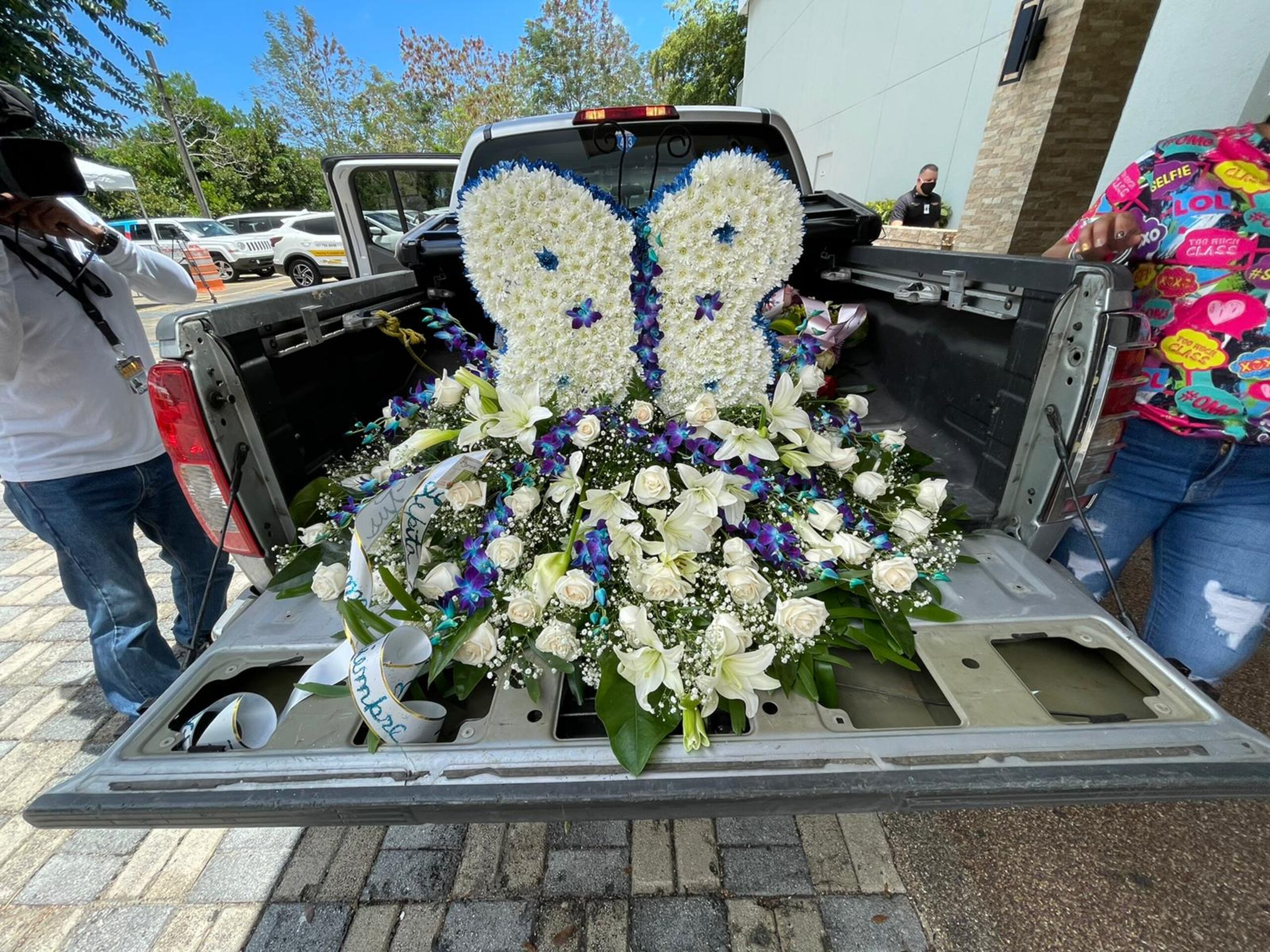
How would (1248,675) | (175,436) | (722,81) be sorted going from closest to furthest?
(175,436), (1248,675), (722,81)

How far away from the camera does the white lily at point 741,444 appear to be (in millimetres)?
1418

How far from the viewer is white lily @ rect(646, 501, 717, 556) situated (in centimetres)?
129

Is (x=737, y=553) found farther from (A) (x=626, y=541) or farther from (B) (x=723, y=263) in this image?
(B) (x=723, y=263)

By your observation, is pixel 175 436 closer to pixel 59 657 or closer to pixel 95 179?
pixel 59 657

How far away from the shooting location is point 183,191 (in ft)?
85.4

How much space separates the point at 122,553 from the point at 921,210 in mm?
10896

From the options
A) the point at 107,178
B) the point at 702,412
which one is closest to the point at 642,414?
the point at 702,412

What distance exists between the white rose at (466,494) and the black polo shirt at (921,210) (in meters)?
10.1

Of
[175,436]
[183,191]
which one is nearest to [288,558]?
[175,436]

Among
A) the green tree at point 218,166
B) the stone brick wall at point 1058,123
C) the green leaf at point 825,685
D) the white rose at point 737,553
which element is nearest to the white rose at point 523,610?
the white rose at point 737,553

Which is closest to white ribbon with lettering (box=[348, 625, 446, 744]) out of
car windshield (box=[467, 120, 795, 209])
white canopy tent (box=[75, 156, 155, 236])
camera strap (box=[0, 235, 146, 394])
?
camera strap (box=[0, 235, 146, 394])

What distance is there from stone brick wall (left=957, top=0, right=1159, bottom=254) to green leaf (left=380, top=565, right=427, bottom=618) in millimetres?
8939

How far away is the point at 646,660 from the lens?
1.21 metres

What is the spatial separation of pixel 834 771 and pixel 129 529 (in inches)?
105
